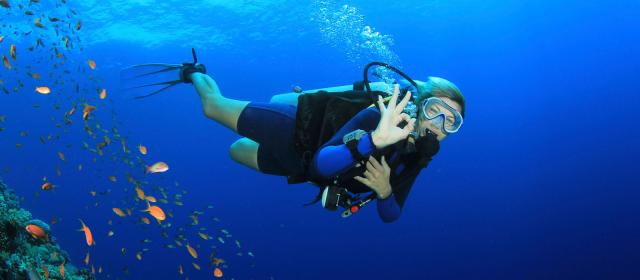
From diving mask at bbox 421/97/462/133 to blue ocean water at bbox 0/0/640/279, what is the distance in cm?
2475

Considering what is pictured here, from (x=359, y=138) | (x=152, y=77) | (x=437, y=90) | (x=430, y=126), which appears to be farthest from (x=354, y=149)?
(x=152, y=77)

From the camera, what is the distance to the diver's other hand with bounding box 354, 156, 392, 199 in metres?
3.43

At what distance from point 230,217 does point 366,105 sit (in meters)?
65.1

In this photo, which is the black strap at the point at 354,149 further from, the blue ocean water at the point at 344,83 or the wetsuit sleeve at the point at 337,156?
the blue ocean water at the point at 344,83

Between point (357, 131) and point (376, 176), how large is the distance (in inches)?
30.7

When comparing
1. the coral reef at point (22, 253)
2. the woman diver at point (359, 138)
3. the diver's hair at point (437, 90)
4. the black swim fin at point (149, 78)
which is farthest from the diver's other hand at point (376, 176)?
the black swim fin at point (149, 78)

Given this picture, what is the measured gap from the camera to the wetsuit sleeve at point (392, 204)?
4.05 meters

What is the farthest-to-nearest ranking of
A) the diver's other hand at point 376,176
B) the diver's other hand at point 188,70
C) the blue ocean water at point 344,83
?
the blue ocean water at point 344,83 < the diver's other hand at point 188,70 < the diver's other hand at point 376,176

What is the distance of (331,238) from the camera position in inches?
2217

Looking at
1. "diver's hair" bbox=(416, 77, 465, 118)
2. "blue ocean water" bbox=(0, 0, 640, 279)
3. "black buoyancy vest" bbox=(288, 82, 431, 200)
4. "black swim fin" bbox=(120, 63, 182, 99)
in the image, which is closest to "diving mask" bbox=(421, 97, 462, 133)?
"diver's hair" bbox=(416, 77, 465, 118)

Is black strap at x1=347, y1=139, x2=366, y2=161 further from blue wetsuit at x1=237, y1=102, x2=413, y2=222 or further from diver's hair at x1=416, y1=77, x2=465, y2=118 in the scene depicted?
diver's hair at x1=416, y1=77, x2=465, y2=118

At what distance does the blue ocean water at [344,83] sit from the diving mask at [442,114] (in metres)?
24.8

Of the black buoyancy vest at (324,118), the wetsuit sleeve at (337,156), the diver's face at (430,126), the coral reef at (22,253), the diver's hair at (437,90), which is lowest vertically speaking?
the coral reef at (22,253)

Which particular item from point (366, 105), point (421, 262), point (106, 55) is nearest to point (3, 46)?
point (106, 55)
